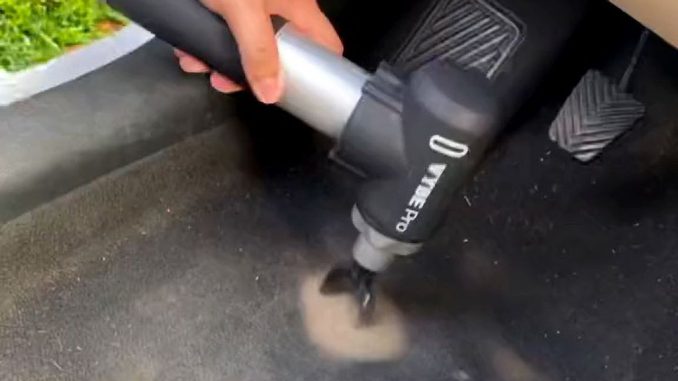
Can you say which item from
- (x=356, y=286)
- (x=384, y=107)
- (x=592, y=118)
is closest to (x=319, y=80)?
(x=384, y=107)

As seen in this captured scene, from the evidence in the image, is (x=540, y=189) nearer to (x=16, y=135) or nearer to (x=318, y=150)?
(x=318, y=150)

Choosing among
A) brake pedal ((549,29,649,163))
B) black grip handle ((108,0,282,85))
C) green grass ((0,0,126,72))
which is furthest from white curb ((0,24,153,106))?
brake pedal ((549,29,649,163))

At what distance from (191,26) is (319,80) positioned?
0.10 metres

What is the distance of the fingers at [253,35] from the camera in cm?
89

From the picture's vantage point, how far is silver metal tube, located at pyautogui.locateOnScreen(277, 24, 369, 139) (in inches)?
36.5

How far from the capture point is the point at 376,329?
3.54ft

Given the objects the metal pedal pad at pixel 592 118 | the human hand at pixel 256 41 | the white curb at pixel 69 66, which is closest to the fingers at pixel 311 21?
the human hand at pixel 256 41

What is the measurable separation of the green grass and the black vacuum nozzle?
29cm

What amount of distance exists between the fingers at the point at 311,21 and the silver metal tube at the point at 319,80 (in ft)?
0.26

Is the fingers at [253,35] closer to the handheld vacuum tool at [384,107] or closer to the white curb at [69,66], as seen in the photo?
the handheld vacuum tool at [384,107]

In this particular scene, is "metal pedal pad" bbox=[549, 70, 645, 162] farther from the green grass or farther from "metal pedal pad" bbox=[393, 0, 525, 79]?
the green grass

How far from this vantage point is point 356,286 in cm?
109

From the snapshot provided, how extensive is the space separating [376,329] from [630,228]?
0.27 m

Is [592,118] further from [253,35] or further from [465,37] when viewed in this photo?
[253,35]
